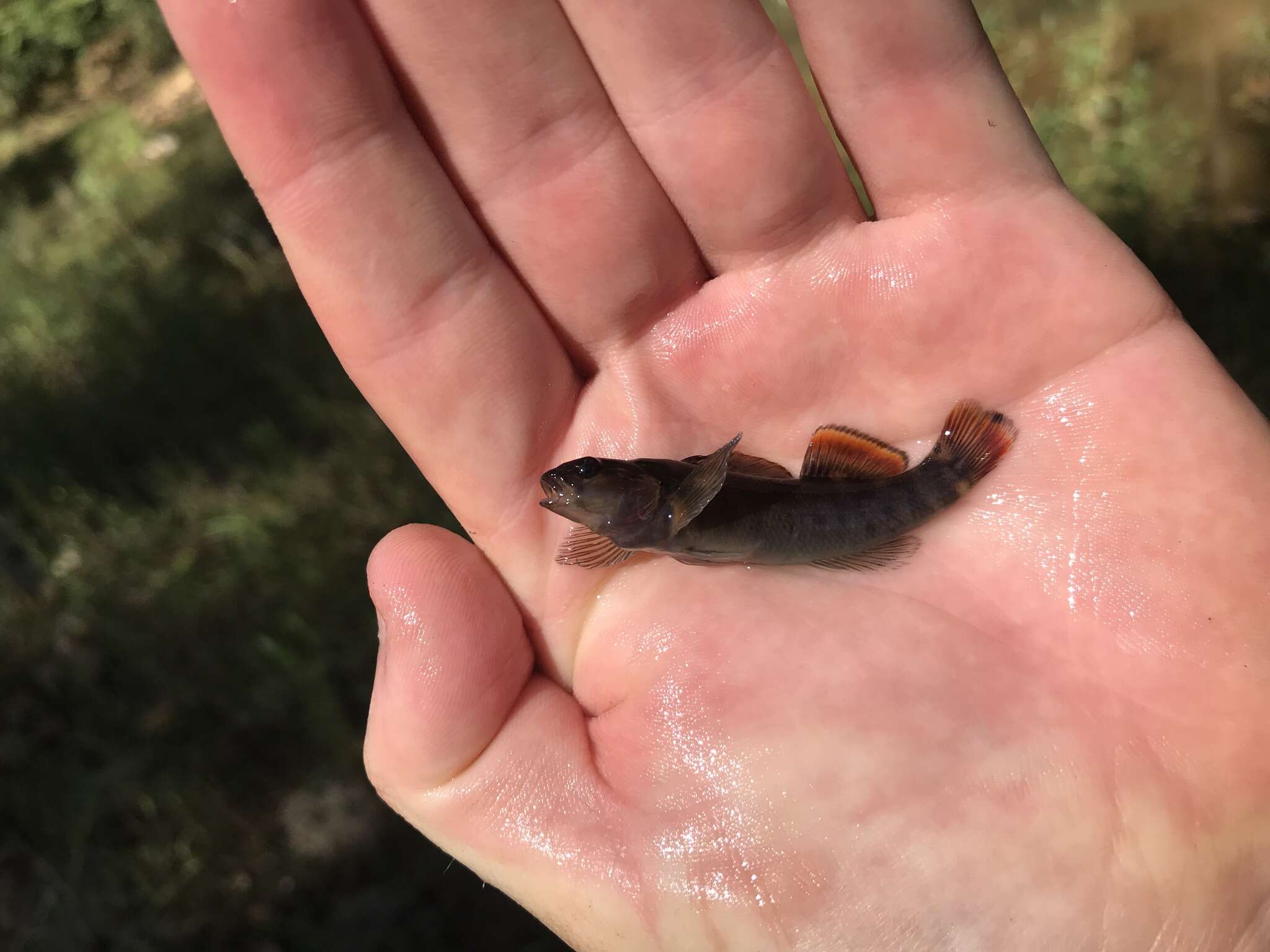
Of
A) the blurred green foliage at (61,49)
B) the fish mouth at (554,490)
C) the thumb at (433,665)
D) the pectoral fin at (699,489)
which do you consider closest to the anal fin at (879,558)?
the pectoral fin at (699,489)

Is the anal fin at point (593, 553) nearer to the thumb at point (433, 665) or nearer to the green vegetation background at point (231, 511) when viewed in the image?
the thumb at point (433, 665)

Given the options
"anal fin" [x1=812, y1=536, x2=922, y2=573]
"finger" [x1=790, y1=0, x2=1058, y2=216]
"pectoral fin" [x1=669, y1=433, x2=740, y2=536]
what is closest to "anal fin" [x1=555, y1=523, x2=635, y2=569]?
"pectoral fin" [x1=669, y1=433, x2=740, y2=536]

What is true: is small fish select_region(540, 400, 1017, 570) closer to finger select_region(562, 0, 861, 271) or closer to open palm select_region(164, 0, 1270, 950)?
open palm select_region(164, 0, 1270, 950)

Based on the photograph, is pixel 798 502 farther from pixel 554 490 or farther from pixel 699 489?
pixel 554 490

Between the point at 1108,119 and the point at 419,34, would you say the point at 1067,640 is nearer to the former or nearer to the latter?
the point at 419,34

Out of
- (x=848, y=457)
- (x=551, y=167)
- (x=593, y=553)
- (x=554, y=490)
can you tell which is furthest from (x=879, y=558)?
(x=551, y=167)

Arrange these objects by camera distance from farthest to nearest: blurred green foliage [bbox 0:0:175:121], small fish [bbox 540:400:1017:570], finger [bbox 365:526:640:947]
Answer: blurred green foliage [bbox 0:0:175:121] < small fish [bbox 540:400:1017:570] < finger [bbox 365:526:640:947]
